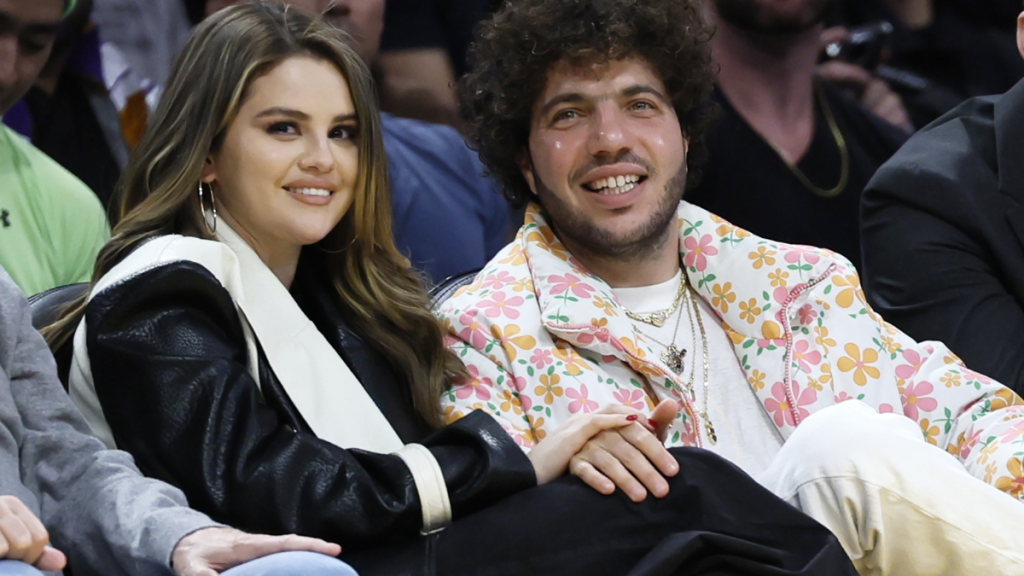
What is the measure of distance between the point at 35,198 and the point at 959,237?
1789 mm

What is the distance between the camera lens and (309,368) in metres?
2.00

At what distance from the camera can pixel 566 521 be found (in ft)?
5.67

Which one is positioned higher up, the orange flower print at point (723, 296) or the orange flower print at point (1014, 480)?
the orange flower print at point (723, 296)

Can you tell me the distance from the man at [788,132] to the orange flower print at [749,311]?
3.59ft

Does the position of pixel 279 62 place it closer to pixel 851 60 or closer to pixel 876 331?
pixel 876 331

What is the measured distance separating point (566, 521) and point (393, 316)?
57 cm

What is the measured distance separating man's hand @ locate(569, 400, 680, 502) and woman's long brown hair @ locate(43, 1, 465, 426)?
36cm

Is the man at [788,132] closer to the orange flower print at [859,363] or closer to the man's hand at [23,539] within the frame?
the orange flower print at [859,363]

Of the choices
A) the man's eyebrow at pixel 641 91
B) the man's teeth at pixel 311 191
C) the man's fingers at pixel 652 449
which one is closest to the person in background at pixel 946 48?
the man's eyebrow at pixel 641 91

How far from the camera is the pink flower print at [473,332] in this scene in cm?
222

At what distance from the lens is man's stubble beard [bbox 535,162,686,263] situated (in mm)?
2375

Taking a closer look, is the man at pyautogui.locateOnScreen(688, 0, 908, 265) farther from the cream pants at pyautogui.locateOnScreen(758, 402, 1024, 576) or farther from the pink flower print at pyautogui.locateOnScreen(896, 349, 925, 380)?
the cream pants at pyautogui.locateOnScreen(758, 402, 1024, 576)

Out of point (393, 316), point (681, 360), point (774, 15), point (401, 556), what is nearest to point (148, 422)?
point (401, 556)

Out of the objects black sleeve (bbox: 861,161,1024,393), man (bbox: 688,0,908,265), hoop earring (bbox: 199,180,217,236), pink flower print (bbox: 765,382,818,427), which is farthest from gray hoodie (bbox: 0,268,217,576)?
man (bbox: 688,0,908,265)
